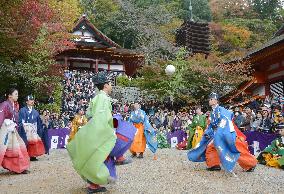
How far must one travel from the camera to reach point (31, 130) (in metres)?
10.1

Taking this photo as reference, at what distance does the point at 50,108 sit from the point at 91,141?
1827 centimetres

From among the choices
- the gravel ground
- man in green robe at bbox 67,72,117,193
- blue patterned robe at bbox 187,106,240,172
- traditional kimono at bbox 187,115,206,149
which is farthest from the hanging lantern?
man in green robe at bbox 67,72,117,193

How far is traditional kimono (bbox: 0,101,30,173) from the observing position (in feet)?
26.3

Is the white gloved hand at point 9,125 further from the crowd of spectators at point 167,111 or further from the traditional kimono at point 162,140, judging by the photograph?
the traditional kimono at point 162,140

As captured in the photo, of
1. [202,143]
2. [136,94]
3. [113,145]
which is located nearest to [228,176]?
[202,143]

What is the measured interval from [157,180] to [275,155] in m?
3.61

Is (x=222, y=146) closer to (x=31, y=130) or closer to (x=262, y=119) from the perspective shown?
(x=31, y=130)

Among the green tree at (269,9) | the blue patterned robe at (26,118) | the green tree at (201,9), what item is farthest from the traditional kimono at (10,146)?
the green tree at (269,9)

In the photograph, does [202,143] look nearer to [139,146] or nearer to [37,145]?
[139,146]

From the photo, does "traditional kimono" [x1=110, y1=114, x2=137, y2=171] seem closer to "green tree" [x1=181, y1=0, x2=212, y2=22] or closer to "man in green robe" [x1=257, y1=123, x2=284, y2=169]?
"man in green robe" [x1=257, y1=123, x2=284, y2=169]

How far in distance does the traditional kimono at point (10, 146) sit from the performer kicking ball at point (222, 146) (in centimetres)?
343

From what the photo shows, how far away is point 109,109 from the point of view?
6.02m

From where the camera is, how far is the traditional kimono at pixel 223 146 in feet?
25.8

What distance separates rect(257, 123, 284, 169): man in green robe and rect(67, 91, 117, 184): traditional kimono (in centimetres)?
498
